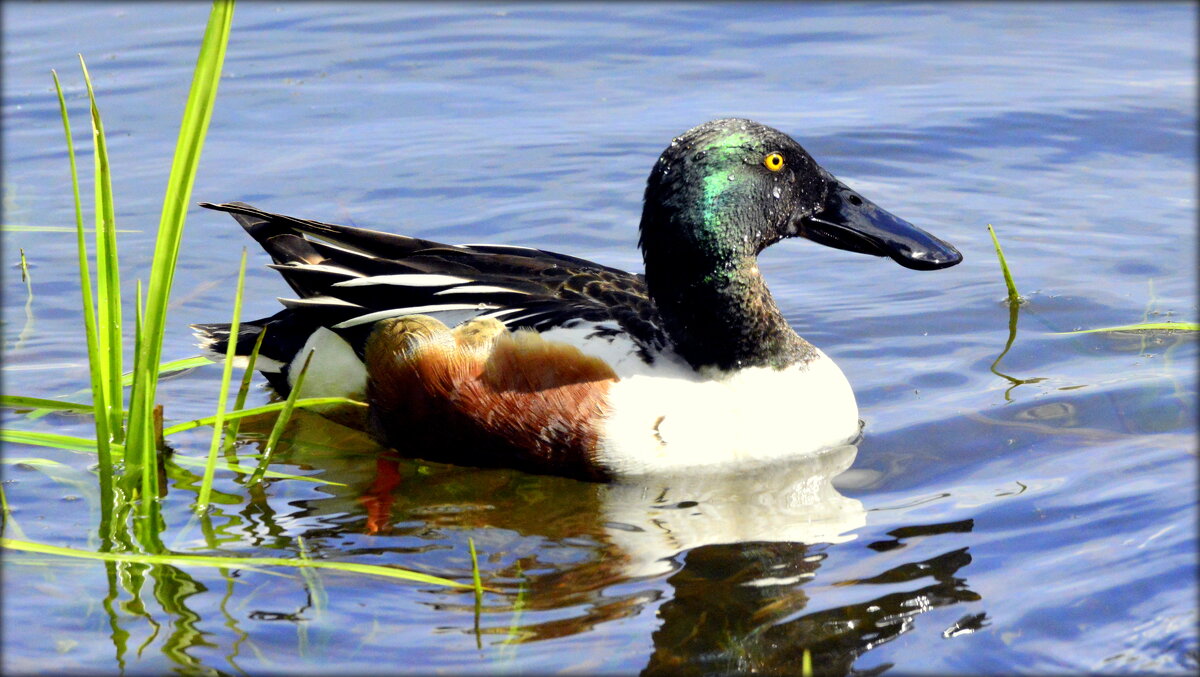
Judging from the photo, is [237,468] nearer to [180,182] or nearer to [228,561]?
[228,561]

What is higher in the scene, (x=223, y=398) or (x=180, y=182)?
(x=180, y=182)

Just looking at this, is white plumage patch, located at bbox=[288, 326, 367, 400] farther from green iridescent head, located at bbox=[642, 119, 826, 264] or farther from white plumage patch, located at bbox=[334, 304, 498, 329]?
green iridescent head, located at bbox=[642, 119, 826, 264]

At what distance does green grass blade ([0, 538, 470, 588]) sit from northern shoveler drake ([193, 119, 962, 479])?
0.98m

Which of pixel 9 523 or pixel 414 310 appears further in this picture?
pixel 414 310

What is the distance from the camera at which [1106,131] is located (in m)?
8.66

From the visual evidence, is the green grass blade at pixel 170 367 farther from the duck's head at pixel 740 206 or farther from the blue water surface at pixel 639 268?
the duck's head at pixel 740 206

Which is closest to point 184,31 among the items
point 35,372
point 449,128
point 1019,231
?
point 449,128

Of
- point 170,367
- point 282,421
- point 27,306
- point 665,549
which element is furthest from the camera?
point 27,306

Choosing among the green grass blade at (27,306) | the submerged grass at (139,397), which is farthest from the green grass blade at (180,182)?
the green grass blade at (27,306)

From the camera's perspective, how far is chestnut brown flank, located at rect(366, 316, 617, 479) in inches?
195

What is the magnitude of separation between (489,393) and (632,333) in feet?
1.93

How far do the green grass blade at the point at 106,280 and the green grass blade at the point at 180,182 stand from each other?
0.32ft

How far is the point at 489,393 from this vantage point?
16.5ft

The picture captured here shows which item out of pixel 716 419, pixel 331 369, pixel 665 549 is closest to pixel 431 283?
pixel 331 369
